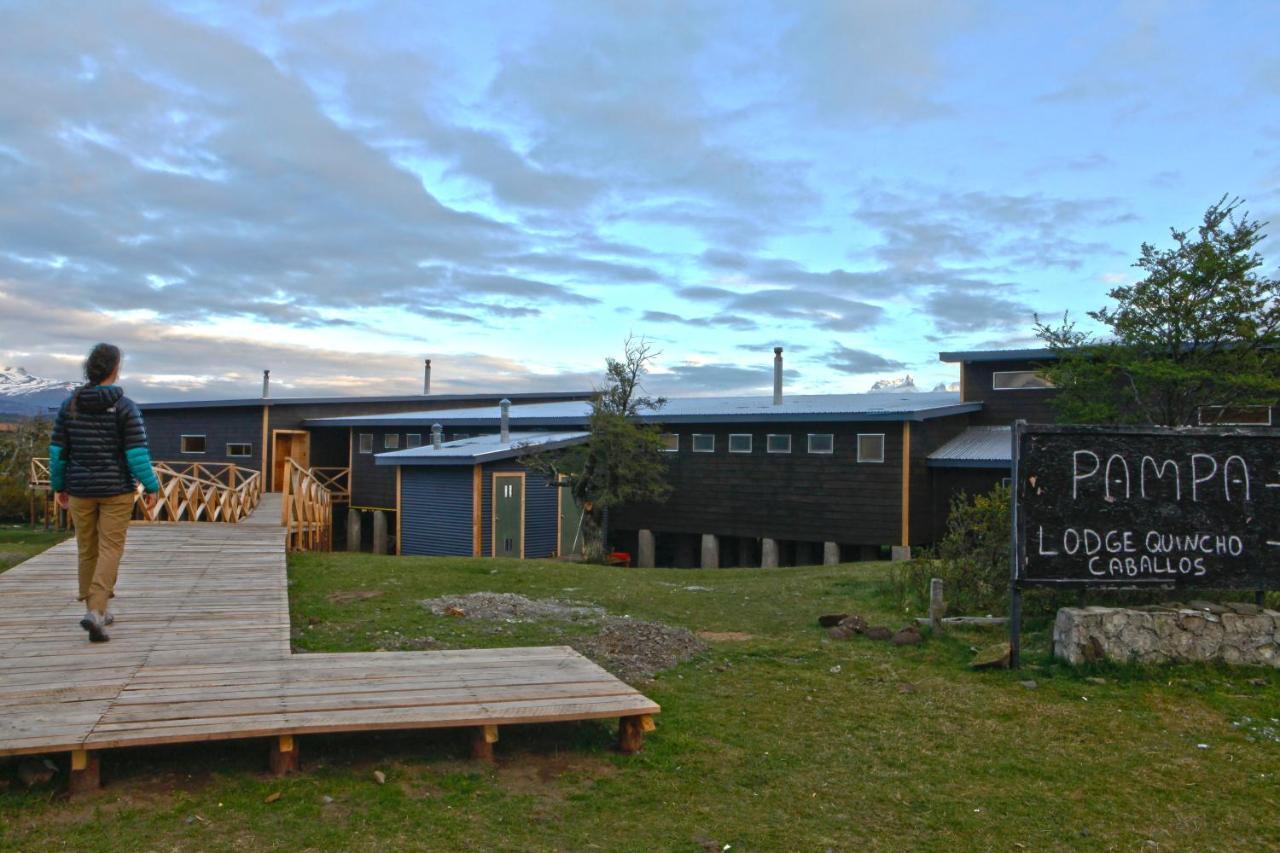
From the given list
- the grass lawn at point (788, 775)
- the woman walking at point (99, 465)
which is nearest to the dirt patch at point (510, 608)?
the grass lawn at point (788, 775)

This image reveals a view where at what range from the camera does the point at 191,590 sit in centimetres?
937

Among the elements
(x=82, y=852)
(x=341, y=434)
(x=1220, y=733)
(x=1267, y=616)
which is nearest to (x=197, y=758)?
(x=82, y=852)

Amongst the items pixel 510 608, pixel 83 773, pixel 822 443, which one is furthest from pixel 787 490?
pixel 83 773

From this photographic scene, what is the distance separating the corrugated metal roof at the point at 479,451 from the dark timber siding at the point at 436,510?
34 cm

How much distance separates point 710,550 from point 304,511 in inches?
416

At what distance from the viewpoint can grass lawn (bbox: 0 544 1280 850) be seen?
4.24m

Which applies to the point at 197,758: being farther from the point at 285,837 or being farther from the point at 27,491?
the point at 27,491

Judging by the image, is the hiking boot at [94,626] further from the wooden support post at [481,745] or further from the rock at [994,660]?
the rock at [994,660]

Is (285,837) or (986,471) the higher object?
(986,471)

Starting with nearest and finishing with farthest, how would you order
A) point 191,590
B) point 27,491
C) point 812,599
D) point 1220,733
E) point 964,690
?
point 1220,733
point 964,690
point 191,590
point 812,599
point 27,491

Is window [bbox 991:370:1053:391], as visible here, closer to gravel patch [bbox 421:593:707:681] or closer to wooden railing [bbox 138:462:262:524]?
gravel patch [bbox 421:593:707:681]

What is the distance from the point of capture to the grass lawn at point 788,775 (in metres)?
4.24

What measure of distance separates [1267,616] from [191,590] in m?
9.98

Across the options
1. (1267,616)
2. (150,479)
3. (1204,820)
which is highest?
(150,479)
